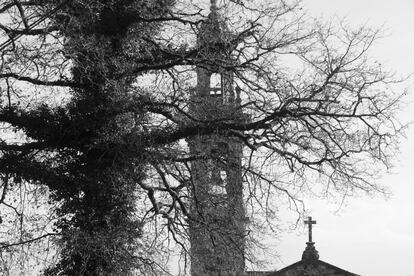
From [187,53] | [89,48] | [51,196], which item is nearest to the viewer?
[89,48]

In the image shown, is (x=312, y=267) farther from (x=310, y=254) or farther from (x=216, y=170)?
(x=216, y=170)

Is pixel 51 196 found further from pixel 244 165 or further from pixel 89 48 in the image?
pixel 244 165

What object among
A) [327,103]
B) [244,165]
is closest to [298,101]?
[327,103]

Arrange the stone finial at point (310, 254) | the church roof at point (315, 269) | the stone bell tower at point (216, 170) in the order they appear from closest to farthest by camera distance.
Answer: the stone bell tower at point (216, 170), the church roof at point (315, 269), the stone finial at point (310, 254)

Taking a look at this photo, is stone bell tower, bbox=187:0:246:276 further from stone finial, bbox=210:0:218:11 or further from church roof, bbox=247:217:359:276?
church roof, bbox=247:217:359:276

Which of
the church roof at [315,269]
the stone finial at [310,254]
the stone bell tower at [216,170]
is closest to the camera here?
the stone bell tower at [216,170]

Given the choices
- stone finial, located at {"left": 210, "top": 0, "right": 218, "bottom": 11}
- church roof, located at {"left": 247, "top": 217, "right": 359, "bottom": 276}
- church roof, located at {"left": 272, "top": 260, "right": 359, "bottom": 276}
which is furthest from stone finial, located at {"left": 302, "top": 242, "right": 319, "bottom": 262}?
stone finial, located at {"left": 210, "top": 0, "right": 218, "bottom": 11}

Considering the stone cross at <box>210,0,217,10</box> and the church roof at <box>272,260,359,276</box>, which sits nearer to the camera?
the stone cross at <box>210,0,217,10</box>

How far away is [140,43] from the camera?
16.7 metres

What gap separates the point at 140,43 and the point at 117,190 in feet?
10.9

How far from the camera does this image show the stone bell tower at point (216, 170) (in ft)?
52.7

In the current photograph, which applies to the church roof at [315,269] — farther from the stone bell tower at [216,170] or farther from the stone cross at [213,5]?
the stone cross at [213,5]

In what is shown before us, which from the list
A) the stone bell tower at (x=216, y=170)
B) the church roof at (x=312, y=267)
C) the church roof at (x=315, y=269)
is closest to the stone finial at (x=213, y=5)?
the stone bell tower at (x=216, y=170)

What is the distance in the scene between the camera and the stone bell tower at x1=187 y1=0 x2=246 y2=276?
16062 millimetres
